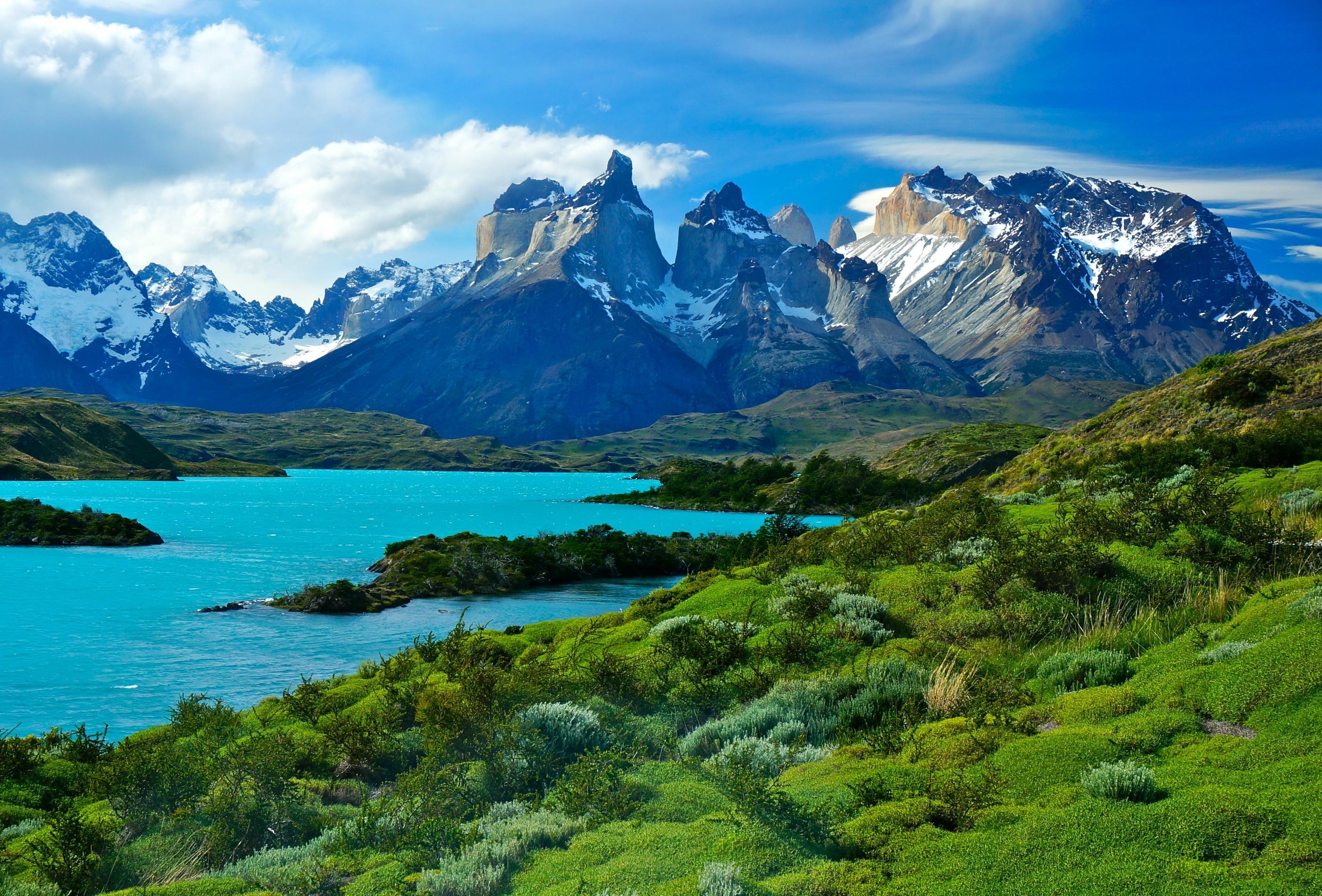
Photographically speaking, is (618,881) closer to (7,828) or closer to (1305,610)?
(1305,610)

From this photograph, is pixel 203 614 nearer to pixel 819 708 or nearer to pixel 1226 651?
pixel 819 708

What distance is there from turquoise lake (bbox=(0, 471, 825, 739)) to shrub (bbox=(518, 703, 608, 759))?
2122 centimetres

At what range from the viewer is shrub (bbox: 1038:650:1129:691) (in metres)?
11.4

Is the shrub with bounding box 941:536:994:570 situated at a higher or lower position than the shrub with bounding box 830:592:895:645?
higher

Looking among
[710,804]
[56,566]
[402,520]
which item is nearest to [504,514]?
[402,520]

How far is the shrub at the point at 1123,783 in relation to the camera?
25.5 feet

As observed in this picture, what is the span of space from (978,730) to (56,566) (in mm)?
81361

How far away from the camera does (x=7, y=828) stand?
11.7 metres

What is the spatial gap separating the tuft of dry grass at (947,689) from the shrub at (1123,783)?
312 cm

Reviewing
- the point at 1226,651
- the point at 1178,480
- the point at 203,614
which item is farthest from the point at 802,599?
the point at 203,614

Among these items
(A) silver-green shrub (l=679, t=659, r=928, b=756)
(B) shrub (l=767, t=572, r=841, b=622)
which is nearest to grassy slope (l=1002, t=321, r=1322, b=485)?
(B) shrub (l=767, t=572, r=841, b=622)

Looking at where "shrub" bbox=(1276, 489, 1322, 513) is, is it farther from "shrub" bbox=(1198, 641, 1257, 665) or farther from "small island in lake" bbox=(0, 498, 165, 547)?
"small island in lake" bbox=(0, 498, 165, 547)

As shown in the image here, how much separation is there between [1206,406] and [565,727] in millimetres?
37502

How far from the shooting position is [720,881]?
722 centimetres
